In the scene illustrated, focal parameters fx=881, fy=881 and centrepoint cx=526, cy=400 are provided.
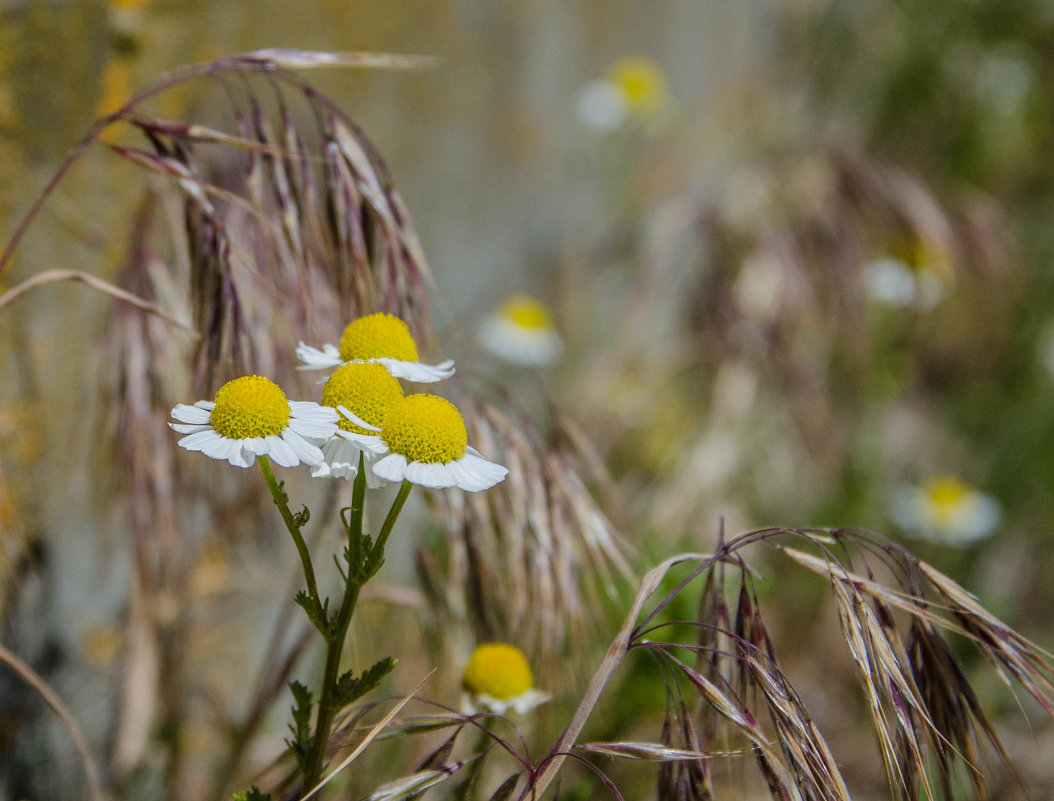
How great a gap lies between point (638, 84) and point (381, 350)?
142 cm

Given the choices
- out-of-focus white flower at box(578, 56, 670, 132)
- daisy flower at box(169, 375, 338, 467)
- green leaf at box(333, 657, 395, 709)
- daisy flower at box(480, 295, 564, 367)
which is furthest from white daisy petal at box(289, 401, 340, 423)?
out-of-focus white flower at box(578, 56, 670, 132)

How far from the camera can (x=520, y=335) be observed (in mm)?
1488

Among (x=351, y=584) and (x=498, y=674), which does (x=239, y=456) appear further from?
(x=498, y=674)

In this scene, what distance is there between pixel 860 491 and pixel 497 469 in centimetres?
145

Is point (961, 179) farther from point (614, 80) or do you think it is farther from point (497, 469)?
point (497, 469)

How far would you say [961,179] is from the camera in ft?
8.49

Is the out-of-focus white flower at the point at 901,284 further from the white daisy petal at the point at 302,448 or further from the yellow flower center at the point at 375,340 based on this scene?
the white daisy petal at the point at 302,448

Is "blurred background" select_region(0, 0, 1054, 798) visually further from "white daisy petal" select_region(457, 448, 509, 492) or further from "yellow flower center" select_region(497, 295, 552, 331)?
"white daisy petal" select_region(457, 448, 509, 492)

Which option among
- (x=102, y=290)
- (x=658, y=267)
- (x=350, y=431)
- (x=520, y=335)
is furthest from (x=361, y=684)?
(x=658, y=267)

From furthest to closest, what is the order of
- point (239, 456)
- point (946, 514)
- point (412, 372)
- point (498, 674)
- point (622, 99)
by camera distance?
1. point (622, 99)
2. point (946, 514)
3. point (498, 674)
4. point (412, 372)
5. point (239, 456)

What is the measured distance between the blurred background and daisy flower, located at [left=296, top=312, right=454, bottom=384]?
0.69 ft

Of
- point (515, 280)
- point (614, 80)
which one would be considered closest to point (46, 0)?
point (515, 280)

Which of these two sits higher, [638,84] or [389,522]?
[638,84]

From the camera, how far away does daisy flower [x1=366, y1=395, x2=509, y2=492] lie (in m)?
0.43
